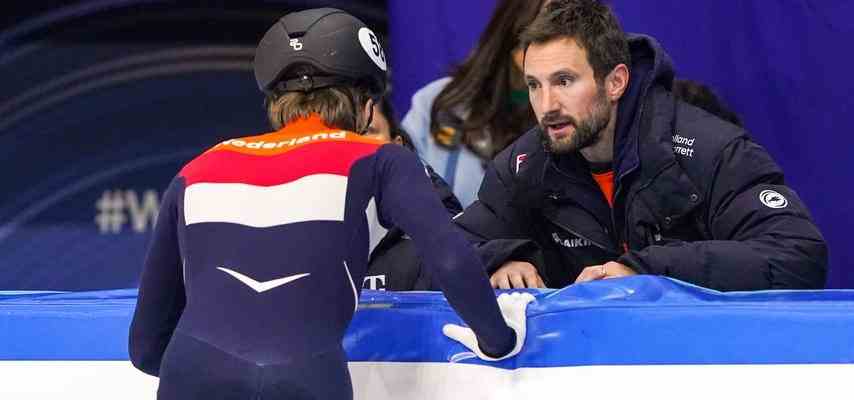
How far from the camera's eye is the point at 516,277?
8.58 feet

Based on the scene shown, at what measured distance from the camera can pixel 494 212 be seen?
298 cm

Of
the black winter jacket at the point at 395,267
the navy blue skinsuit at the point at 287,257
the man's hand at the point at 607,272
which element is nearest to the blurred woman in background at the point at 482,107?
the black winter jacket at the point at 395,267

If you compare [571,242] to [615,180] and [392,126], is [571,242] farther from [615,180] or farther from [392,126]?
[392,126]

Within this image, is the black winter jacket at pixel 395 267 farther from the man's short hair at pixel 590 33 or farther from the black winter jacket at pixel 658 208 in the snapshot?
the man's short hair at pixel 590 33

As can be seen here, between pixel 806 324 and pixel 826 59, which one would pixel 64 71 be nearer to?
pixel 826 59

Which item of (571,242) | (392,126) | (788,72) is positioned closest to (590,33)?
(571,242)

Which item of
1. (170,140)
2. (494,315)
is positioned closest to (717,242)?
(494,315)

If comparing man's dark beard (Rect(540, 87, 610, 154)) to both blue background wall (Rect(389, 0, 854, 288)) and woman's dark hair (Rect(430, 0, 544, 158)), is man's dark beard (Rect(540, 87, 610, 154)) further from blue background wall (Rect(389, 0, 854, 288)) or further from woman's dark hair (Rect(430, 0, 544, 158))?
blue background wall (Rect(389, 0, 854, 288))

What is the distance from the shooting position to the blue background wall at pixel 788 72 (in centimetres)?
369

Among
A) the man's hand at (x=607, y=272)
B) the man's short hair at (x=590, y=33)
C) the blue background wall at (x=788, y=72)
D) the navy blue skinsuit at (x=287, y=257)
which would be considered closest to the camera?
the navy blue skinsuit at (x=287, y=257)

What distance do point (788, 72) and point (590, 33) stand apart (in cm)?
113

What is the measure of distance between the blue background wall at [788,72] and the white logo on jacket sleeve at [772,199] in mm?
1095

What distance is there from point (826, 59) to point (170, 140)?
2361mm

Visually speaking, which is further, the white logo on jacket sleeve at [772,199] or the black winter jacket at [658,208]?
the white logo on jacket sleeve at [772,199]
